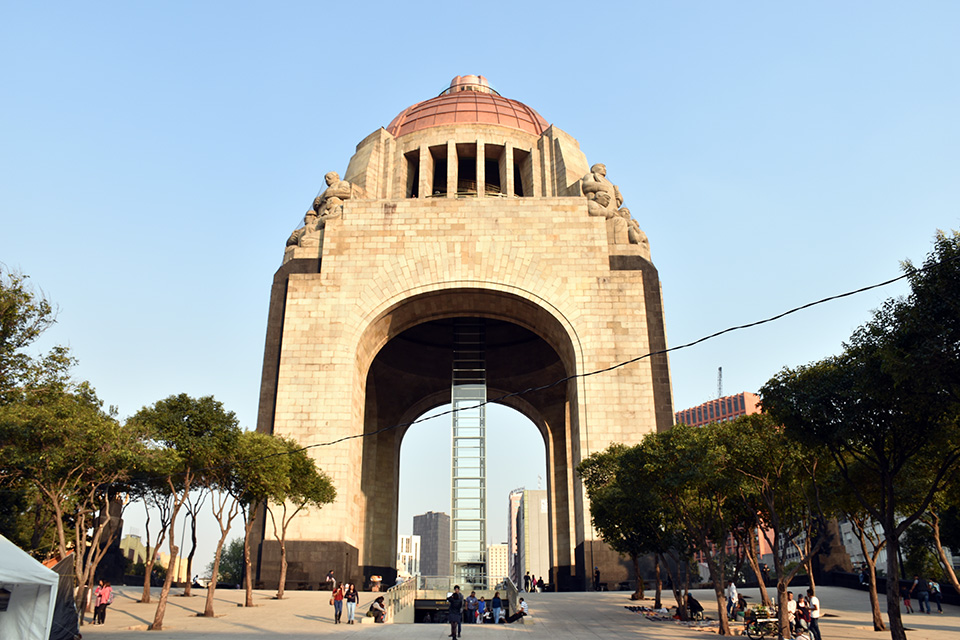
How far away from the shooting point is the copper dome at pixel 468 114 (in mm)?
39816

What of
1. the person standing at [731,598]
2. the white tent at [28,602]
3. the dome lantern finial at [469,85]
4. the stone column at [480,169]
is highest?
the dome lantern finial at [469,85]

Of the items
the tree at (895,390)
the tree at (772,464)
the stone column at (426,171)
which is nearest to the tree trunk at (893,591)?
the tree at (895,390)

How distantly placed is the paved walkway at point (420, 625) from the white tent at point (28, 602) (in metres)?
3.47

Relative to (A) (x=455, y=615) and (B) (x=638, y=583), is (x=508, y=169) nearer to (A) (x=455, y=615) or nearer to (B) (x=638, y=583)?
(B) (x=638, y=583)

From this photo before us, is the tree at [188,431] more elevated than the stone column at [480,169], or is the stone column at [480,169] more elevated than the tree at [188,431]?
the stone column at [480,169]

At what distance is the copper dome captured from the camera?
39816mm

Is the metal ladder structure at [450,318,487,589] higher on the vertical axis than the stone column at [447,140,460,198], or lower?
lower

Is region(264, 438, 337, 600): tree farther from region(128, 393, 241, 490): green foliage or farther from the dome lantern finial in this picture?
the dome lantern finial

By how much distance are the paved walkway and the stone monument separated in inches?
175

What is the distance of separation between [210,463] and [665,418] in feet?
57.5

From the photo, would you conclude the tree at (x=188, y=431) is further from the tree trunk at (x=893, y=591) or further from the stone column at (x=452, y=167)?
the stone column at (x=452, y=167)

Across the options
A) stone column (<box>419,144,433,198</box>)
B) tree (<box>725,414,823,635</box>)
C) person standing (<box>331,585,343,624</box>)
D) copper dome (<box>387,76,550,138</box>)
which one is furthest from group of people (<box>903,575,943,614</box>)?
copper dome (<box>387,76,550,138</box>)

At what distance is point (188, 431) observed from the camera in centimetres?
1794

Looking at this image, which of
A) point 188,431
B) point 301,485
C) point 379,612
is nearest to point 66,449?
point 188,431
